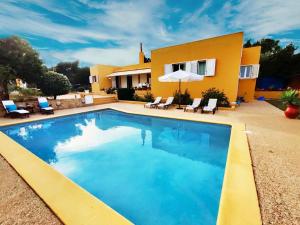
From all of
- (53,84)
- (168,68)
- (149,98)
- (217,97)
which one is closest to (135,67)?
(149,98)

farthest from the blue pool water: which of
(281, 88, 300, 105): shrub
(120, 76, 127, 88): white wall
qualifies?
(120, 76, 127, 88): white wall

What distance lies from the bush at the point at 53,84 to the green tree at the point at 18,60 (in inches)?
47.7

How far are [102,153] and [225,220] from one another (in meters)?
5.49

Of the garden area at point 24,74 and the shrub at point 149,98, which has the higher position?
the garden area at point 24,74

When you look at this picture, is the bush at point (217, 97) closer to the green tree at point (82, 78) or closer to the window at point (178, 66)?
the window at point (178, 66)

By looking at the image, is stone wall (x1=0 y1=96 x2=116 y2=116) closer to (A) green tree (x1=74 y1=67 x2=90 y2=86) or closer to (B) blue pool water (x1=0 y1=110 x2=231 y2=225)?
(B) blue pool water (x1=0 y1=110 x2=231 y2=225)

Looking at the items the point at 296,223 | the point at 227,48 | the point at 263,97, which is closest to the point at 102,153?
the point at 296,223

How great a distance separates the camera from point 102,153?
22.8 ft

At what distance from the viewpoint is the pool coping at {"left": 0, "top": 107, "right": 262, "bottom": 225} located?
2817 mm

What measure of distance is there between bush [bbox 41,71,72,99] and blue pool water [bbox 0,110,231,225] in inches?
261

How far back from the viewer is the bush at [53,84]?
53.4ft

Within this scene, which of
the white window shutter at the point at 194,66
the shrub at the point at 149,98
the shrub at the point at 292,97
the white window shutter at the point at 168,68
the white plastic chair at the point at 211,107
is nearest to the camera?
the shrub at the point at 292,97

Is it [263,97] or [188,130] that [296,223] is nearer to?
[188,130]

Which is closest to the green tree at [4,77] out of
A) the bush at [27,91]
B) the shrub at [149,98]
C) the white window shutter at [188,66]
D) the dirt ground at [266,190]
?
the bush at [27,91]
